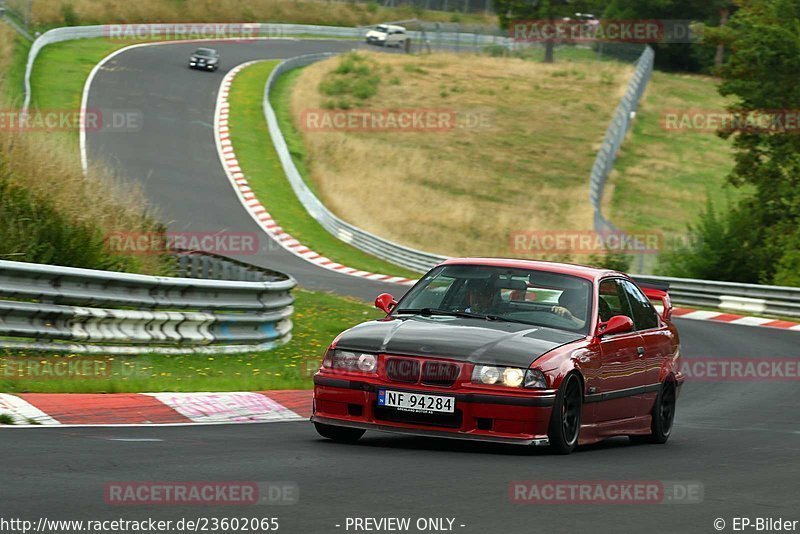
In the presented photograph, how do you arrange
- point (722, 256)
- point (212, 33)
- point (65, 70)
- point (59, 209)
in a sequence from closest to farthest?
point (59, 209)
point (722, 256)
point (65, 70)
point (212, 33)

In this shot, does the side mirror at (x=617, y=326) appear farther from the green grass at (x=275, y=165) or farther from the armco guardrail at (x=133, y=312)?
the green grass at (x=275, y=165)

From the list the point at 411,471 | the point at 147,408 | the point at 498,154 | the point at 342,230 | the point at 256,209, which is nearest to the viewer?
the point at 411,471

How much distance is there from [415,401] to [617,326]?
1.86m

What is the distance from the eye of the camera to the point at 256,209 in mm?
37656

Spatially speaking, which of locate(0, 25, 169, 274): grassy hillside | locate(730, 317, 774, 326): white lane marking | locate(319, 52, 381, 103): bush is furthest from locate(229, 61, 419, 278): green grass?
locate(0, 25, 169, 274): grassy hillside

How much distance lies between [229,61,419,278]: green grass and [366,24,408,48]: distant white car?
776 inches

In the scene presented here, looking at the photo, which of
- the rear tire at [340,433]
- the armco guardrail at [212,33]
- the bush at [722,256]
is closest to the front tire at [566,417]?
the rear tire at [340,433]

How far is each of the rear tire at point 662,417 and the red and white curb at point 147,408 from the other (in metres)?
2.98

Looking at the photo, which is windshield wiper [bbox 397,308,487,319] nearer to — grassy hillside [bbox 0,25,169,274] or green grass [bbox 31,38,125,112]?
grassy hillside [bbox 0,25,169,274]

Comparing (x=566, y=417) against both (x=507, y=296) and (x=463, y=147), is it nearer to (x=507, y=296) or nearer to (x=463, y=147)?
(x=507, y=296)

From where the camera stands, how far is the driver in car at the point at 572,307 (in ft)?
32.4

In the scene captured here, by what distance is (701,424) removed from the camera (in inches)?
516

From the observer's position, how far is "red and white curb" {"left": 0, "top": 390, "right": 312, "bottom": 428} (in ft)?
32.0

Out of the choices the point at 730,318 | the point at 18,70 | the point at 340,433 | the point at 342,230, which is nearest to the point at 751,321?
the point at 730,318
